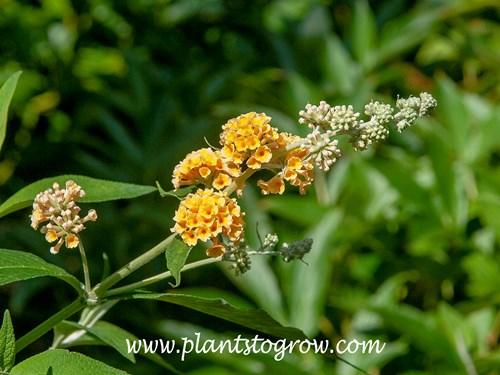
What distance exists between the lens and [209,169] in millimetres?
883

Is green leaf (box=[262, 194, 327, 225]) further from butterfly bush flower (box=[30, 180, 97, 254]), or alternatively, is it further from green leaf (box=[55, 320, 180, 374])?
butterfly bush flower (box=[30, 180, 97, 254])

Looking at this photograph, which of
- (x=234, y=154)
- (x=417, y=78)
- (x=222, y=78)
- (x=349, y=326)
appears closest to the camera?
(x=234, y=154)

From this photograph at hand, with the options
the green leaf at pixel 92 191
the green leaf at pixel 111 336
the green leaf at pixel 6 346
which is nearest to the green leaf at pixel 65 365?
the green leaf at pixel 6 346

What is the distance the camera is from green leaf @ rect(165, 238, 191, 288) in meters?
0.83

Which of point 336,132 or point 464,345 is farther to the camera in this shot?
point 464,345

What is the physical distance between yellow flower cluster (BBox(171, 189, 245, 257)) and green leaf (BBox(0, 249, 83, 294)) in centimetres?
13

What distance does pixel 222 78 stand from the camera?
111 inches

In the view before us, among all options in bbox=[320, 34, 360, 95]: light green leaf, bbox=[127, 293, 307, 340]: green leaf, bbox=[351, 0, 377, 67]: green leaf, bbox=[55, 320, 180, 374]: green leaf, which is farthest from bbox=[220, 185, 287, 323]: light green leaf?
bbox=[127, 293, 307, 340]: green leaf

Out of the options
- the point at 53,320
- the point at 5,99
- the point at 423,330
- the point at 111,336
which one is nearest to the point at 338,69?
the point at 423,330

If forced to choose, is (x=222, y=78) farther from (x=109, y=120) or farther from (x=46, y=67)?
(x=46, y=67)

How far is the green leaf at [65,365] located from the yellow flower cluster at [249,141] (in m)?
0.25

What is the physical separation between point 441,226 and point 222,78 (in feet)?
3.08

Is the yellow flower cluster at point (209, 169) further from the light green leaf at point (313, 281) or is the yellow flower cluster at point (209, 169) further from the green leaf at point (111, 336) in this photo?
the light green leaf at point (313, 281)

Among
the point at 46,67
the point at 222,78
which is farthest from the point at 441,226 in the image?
the point at 46,67
